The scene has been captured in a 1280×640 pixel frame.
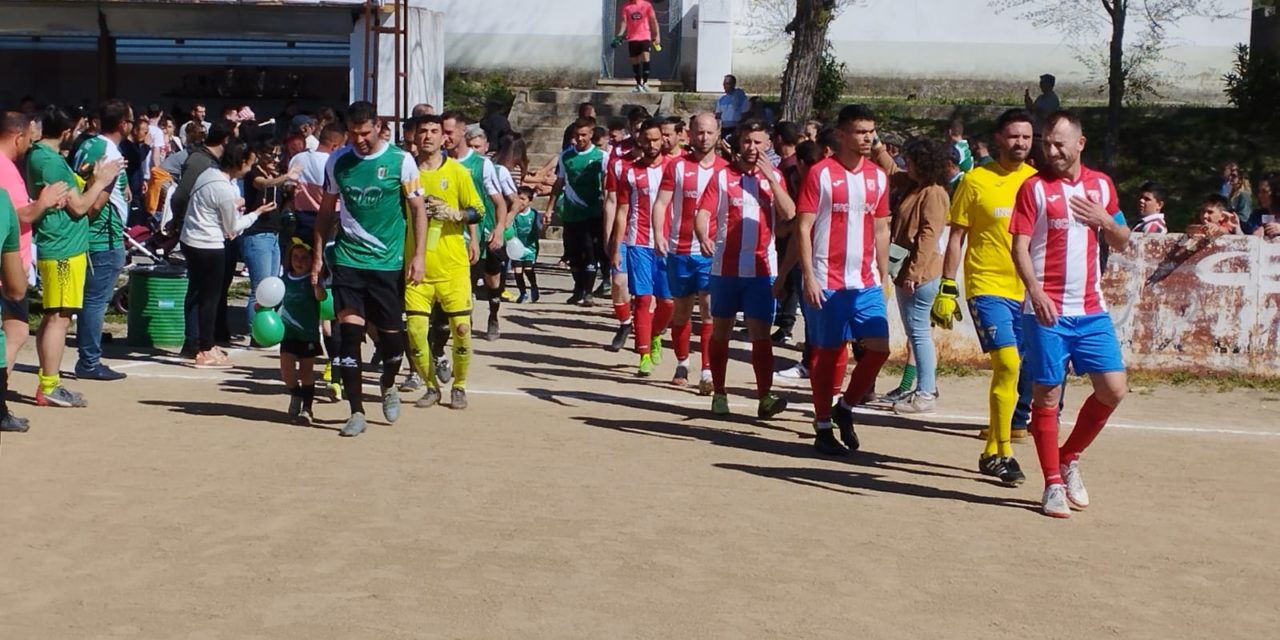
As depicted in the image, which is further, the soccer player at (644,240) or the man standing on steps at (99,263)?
the soccer player at (644,240)

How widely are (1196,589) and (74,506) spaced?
5.12 m

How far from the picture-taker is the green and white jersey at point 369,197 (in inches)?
386

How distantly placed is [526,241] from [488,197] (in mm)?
2979

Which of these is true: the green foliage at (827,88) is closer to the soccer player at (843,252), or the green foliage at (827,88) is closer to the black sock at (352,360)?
the soccer player at (843,252)

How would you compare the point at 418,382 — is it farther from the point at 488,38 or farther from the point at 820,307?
the point at 488,38

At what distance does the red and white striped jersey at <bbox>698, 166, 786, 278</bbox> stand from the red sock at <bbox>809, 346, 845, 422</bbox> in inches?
43.5

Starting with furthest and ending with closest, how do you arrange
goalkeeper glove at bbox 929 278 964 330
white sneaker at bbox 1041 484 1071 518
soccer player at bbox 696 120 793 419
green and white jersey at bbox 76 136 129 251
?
green and white jersey at bbox 76 136 129 251 < soccer player at bbox 696 120 793 419 < goalkeeper glove at bbox 929 278 964 330 < white sneaker at bbox 1041 484 1071 518

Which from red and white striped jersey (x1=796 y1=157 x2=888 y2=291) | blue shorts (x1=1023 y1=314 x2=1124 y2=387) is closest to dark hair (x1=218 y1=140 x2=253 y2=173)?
red and white striped jersey (x1=796 y1=157 x2=888 y2=291)

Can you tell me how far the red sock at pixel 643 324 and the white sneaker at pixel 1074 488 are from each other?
15.6 feet

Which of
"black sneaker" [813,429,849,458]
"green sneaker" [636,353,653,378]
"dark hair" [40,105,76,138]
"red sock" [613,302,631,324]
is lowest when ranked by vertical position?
"black sneaker" [813,429,849,458]

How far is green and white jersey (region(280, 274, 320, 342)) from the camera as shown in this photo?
33.4 ft

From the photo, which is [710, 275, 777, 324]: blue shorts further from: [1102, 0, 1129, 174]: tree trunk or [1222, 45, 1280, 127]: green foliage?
[1222, 45, 1280, 127]: green foliage

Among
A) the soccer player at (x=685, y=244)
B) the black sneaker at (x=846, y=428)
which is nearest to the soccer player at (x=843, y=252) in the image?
the black sneaker at (x=846, y=428)

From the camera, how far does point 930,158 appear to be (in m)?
10.9
